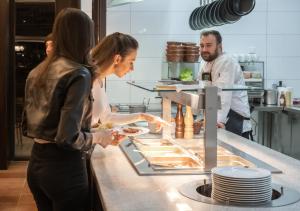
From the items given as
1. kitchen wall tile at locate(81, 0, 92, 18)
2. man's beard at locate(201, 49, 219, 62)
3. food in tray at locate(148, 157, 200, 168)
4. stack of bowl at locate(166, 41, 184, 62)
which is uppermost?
kitchen wall tile at locate(81, 0, 92, 18)

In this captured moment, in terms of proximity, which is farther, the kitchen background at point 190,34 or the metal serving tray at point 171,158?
the kitchen background at point 190,34

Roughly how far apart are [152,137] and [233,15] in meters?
1.91

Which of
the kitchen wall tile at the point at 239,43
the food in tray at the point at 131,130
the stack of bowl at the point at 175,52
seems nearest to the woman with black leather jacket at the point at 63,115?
Answer: the food in tray at the point at 131,130

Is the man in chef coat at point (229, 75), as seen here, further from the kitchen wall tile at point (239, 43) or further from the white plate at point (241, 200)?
the white plate at point (241, 200)

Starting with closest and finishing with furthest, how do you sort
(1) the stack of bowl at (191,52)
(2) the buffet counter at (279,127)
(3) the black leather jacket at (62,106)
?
(3) the black leather jacket at (62,106), (1) the stack of bowl at (191,52), (2) the buffet counter at (279,127)

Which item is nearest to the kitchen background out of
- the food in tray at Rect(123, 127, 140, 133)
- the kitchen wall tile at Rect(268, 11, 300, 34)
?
the kitchen wall tile at Rect(268, 11, 300, 34)

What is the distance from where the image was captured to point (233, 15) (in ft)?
14.7

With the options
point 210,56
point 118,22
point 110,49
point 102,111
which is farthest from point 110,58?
point 118,22

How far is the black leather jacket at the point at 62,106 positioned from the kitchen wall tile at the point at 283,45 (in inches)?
178

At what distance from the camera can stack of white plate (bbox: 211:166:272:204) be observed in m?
1.65

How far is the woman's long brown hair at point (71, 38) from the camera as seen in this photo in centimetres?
194

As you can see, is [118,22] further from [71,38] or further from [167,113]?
[71,38]

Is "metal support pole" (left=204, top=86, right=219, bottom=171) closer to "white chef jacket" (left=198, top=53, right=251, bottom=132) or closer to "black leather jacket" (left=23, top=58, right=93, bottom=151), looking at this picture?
"black leather jacket" (left=23, top=58, right=93, bottom=151)

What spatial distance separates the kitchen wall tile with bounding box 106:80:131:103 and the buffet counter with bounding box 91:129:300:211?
10.5 feet
